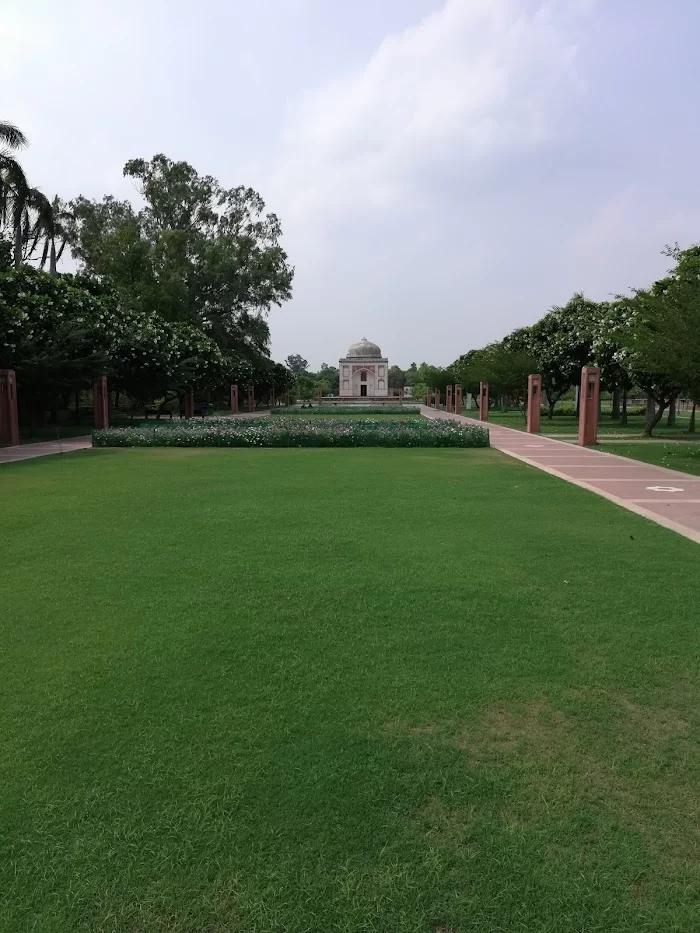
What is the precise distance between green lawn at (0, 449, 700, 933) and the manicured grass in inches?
307

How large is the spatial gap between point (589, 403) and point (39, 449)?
14.5m

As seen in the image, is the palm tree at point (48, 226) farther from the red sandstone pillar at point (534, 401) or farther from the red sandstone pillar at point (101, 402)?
the red sandstone pillar at point (534, 401)

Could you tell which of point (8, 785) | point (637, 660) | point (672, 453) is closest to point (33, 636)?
point (8, 785)

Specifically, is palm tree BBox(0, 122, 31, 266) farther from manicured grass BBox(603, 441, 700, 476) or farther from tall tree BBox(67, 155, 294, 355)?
manicured grass BBox(603, 441, 700, 476)

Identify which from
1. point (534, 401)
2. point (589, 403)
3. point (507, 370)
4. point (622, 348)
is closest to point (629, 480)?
point (589, 403)

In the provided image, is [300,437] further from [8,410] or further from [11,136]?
[11,136]

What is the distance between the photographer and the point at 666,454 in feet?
49.2

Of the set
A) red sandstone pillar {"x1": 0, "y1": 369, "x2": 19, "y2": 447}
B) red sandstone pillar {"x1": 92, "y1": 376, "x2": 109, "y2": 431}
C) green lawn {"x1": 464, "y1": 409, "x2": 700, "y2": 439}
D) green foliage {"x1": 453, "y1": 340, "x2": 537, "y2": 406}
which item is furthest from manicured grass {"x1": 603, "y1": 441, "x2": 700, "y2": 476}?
red sandstone pillar {"x1": 92, "y1": 376, "x2": 109, "y2": 431}

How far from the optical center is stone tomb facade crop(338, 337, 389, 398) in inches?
3265

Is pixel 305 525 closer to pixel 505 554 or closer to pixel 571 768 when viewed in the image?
pixel 505 554

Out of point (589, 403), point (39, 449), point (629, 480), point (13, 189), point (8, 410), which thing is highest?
point (13, 189)

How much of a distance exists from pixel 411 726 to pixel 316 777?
1.76 feet

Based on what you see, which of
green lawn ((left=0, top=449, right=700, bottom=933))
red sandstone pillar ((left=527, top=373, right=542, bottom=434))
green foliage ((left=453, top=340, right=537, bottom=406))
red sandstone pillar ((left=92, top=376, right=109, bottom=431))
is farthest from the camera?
green foliage ((left=453, top=340, right=537, bottom=406))

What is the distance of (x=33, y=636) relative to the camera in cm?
379
